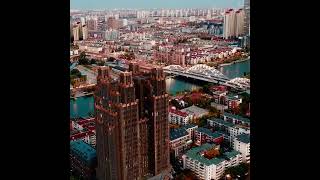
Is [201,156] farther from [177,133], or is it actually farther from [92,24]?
[92,24]

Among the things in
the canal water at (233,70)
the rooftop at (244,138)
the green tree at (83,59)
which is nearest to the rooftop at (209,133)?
the rooftop at (244,138)

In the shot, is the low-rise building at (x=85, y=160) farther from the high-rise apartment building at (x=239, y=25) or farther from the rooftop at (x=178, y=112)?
the high-rise apartment building at (x=239, y=25)

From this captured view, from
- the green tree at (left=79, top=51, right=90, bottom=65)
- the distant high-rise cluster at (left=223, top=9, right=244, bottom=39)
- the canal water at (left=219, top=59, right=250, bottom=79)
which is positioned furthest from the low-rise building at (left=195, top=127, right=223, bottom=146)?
the green tree at (left=79, top=51, right=90, bottom=65)

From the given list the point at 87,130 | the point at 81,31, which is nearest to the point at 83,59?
the point at 81,31

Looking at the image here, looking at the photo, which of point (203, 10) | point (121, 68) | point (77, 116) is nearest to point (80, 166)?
point (77, 116)

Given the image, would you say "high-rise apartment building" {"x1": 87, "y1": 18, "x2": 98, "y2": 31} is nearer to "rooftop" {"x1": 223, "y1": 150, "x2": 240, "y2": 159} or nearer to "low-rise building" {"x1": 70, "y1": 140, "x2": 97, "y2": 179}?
"low-rise building" {"x1": 70, "y1": 140, "x2": 97, "y2": 179}
